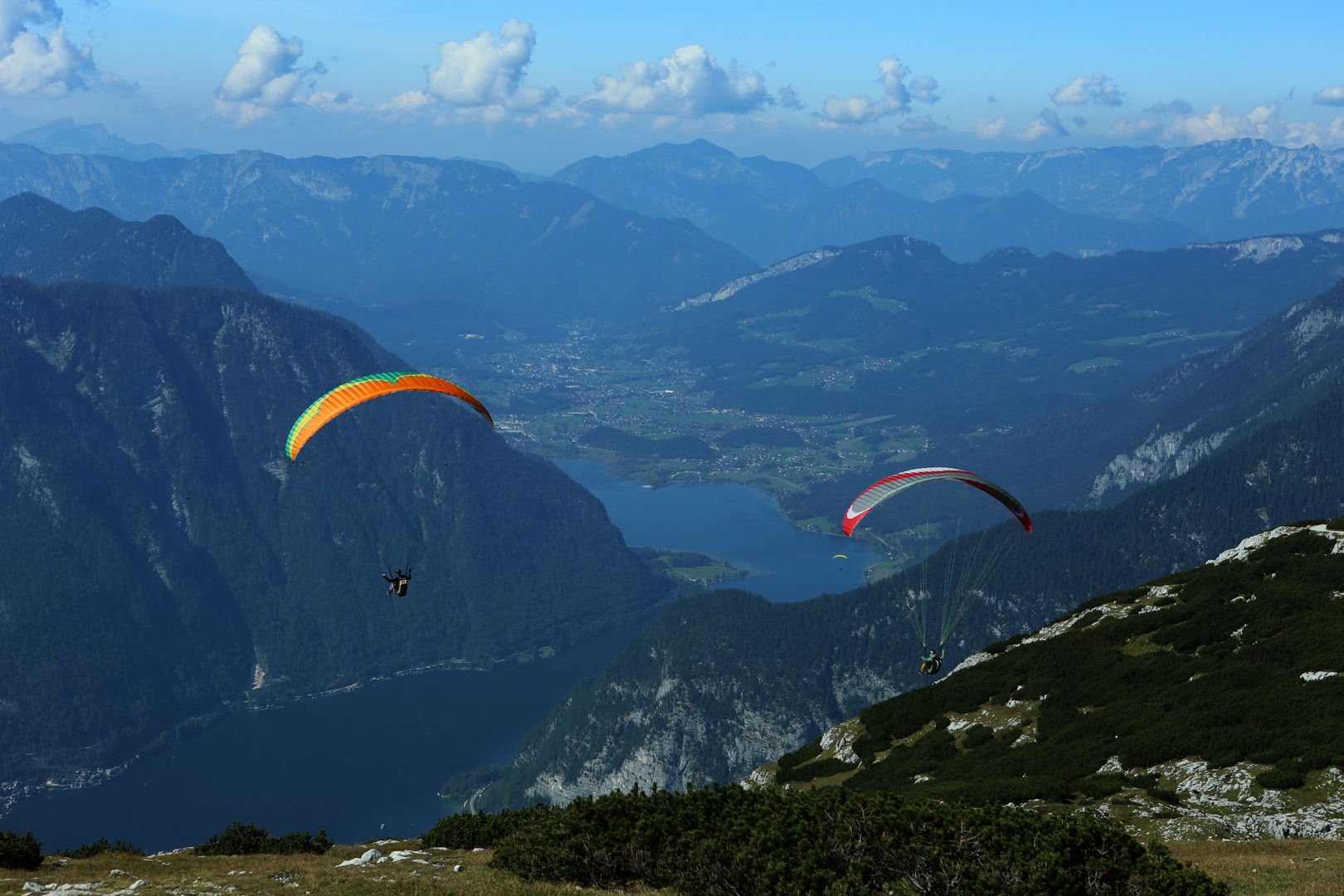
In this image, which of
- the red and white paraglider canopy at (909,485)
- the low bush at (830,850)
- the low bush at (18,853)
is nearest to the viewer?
the low bush at (830,850)

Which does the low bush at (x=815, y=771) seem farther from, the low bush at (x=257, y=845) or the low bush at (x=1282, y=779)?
the low bush at (x=257, y=845)

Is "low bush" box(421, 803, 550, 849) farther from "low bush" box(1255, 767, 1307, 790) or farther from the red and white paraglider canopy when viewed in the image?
"low bush" box(1255, 767, 1307, 790)

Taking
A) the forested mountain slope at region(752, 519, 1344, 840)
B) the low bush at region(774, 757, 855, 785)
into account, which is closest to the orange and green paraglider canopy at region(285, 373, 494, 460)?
the low bush at region(774, 757, 855, 785)

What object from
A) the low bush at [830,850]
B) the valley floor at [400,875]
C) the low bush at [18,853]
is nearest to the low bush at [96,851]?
Answer: the valley floor at [400,875]

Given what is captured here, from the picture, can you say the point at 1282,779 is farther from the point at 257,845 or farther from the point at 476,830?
the point at 257,845

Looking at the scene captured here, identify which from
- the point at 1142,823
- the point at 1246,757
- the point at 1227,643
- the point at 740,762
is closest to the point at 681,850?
the point at 1142,823

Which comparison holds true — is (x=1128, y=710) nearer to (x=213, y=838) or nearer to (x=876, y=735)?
(x=876, y=735)
